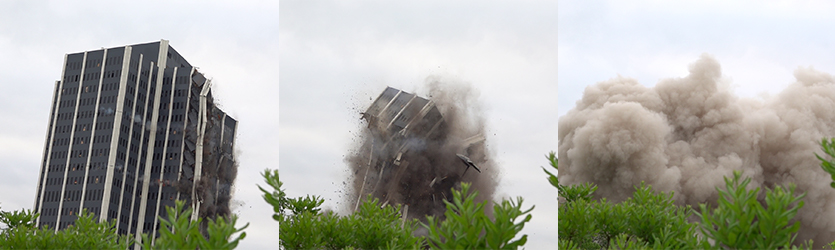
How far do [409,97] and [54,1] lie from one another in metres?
22.2

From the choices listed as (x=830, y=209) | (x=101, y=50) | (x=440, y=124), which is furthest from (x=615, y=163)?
(x=101, y=50)

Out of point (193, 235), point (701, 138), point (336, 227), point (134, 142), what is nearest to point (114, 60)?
point (134, 142)

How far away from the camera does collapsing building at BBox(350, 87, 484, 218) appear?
4.88 metres

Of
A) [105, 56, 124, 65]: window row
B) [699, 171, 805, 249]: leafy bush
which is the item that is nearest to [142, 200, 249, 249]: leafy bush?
[699, 171, 805, 249]: leafy bush

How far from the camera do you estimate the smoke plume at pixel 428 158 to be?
15.8 ft

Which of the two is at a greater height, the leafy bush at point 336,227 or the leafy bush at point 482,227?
the leafy bush at point 336,227

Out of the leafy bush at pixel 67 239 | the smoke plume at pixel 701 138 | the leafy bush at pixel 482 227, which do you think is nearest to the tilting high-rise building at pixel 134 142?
the smoke plume at pixel 701 138

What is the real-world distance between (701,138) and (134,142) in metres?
18.8

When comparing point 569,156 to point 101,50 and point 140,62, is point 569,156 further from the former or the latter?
point 101,50

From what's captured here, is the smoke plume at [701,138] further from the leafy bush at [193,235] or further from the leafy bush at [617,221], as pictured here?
the leafy bush at [193,235]

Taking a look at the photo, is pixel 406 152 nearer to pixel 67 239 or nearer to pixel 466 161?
pixel 466 161

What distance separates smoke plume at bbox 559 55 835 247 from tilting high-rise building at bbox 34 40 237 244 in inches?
495

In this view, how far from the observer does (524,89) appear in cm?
467

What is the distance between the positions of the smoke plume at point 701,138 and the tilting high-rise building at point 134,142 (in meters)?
12.6
